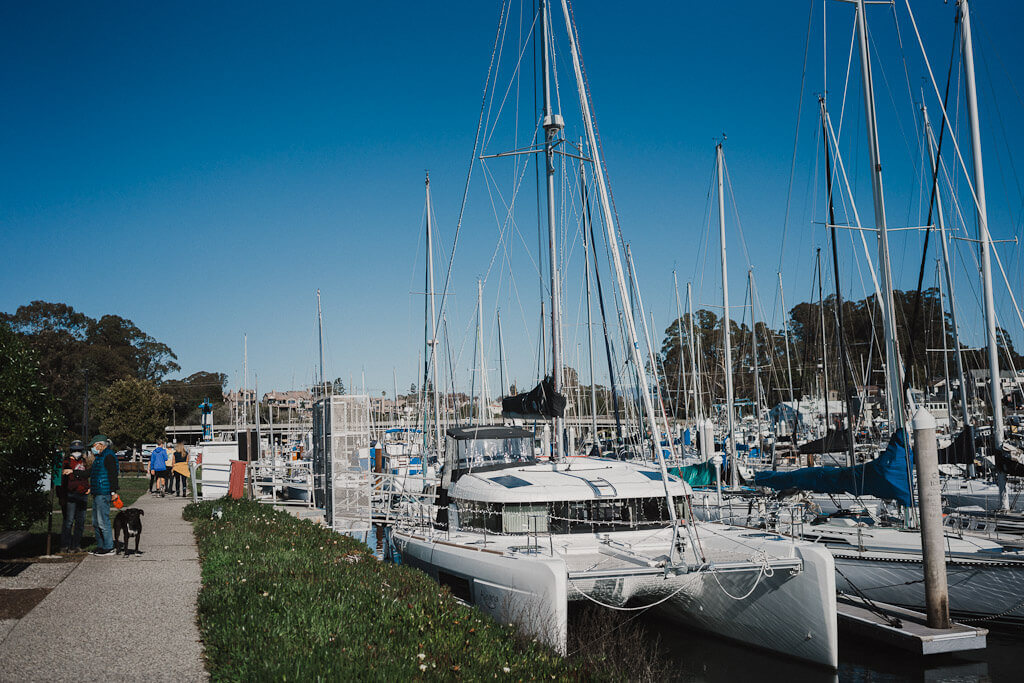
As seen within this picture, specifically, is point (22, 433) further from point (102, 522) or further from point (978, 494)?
point (978, 494)

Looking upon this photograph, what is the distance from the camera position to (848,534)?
553 inches

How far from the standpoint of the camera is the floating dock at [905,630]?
35.5 feet

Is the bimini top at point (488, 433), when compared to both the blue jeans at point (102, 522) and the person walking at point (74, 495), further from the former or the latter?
the person walking at point (74, 495)

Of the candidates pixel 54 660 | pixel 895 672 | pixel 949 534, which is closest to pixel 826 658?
pixel 895 672

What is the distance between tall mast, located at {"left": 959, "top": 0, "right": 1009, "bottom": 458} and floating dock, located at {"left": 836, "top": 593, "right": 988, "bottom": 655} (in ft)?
17.6

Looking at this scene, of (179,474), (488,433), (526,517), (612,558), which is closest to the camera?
(612,558)

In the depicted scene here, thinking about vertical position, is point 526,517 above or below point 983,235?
below

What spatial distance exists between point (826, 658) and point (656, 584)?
2.43 metres

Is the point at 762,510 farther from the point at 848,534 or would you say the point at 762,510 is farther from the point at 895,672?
the point at 895,672

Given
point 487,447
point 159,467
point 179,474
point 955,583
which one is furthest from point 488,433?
point 159,467

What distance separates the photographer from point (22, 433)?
10.5m

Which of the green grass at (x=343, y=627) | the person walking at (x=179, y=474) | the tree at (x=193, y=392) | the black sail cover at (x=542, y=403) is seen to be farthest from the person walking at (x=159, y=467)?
the tree at (x=193, y=392)

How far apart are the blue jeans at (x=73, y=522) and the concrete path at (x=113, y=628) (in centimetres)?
74

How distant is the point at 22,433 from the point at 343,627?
5.94m
